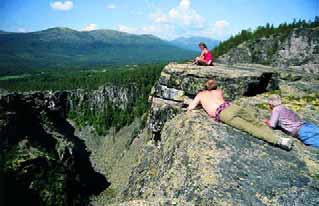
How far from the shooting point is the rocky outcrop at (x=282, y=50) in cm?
12988

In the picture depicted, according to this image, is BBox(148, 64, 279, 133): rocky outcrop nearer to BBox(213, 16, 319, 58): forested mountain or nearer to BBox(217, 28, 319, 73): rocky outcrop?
BBox(217, 28, 319, 73): rocky outcrop

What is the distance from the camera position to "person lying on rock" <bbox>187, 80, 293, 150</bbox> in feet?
38.0

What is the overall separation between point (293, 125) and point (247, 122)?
2.12 metres

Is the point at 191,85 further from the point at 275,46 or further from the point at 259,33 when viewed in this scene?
the point at 259,33

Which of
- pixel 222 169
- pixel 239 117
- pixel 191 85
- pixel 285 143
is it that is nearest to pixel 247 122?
pixel 239 117

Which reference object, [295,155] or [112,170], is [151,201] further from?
[112,170]

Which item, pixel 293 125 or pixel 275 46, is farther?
pixel 275 46

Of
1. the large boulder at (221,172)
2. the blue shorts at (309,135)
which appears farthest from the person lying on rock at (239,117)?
the blue shorts at (309,135)

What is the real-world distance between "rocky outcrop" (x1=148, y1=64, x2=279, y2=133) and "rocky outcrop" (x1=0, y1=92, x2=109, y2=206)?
69.3 metres

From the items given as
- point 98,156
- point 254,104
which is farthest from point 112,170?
point 254,104

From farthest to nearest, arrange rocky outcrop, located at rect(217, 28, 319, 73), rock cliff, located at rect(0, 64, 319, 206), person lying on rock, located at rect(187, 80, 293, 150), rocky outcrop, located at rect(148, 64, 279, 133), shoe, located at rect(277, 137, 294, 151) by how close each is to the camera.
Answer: rocky outcrop, located at rect(217, 28, 319, 73) → rocky outcrop, located at rect(148, 64, 279, 133) → person lying on rock, located at rect(187, 80, 293, 150) → shoe, located at rect(277, 137, 294, 151) → rock cliff, located at rect(0, 64, 319, 206)

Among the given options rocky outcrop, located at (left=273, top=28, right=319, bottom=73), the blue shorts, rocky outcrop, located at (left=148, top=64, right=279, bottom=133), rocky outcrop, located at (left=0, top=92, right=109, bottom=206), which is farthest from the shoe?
rocky outcrop, located at (left=273, top=28, right=319, bottom=73)

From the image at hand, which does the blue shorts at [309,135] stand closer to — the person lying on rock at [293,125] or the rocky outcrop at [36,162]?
the person lying on rock at [293,125]

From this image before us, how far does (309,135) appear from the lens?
12570 millimetres
